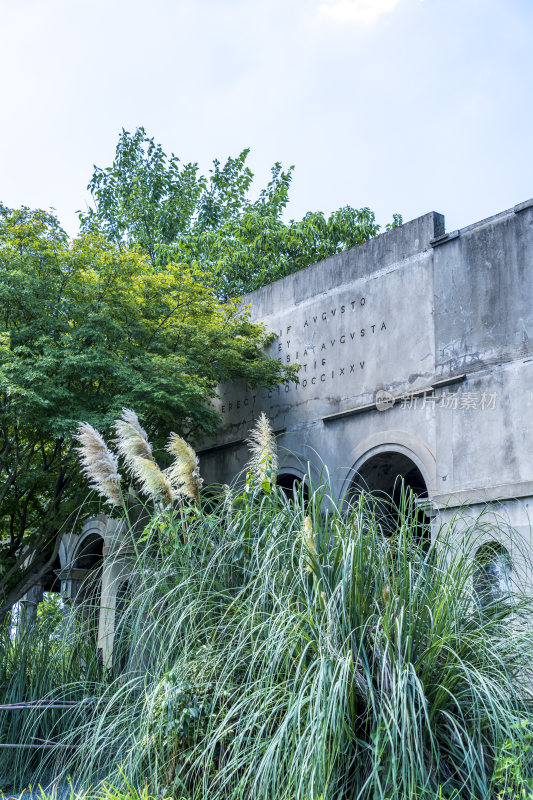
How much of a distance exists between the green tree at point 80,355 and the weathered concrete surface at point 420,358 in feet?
2.52

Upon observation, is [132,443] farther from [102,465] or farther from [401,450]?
[401,450]

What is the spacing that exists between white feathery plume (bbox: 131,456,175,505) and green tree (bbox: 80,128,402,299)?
15.2 metres

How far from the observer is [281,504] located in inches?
208

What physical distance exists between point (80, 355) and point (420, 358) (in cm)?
410

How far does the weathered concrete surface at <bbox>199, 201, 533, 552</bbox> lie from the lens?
29.7 ft

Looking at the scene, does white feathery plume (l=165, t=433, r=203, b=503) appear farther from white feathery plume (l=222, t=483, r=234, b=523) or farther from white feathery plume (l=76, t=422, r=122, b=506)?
white feathery plume (l=76, t=422, r=122, b=506)

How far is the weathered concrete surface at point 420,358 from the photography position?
9.06 meters

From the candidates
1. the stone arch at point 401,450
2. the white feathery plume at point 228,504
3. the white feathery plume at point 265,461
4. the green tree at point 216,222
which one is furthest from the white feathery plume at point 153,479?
the green tree at point 216,222

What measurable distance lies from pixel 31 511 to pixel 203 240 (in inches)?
434

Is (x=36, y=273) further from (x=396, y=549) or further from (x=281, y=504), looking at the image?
(x=396, y=549)

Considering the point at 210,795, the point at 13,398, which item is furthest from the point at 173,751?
the point at 13,398

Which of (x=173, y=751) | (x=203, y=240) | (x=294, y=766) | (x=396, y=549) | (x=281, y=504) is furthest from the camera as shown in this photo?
(x=203, y=240)

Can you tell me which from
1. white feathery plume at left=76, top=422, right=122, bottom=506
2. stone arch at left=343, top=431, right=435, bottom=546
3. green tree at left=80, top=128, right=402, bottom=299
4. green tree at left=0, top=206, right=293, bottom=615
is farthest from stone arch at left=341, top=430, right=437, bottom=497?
green tree at left=80, top=128, right=402, bottom=299

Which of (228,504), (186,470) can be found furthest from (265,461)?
(186,470)
